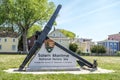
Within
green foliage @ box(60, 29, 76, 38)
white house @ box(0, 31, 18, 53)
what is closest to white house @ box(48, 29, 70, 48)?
white house @ box(0, 31, 18, 53)

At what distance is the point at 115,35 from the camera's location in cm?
12900

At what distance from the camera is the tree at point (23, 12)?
6631cm

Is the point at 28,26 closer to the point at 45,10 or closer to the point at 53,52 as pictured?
the point at 45,10

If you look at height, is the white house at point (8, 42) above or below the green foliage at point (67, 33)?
below

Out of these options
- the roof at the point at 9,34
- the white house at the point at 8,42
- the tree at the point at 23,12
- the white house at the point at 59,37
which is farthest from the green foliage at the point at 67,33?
the tree at the point at 23,12

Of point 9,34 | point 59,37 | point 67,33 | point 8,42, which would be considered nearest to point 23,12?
point 9,34

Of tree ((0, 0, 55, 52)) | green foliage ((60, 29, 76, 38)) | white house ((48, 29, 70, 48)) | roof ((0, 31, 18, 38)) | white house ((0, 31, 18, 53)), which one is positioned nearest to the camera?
tree ((0, 0, 55, 52))

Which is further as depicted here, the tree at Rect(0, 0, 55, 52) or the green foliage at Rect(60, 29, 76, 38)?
the green foliage at Rect(60, 29, 76, 38)

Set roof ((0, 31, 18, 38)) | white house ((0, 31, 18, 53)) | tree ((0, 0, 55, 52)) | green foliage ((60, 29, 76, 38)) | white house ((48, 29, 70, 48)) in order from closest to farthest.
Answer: tree ((0, 0, 55, 52)), roof ((0, 31, 18, 38)), white house ((0, 31, 18, 53)), white house ((48, 29, 70, 48)), green foliage ((60, 29, 76, 38))

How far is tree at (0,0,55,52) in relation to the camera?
66312mm

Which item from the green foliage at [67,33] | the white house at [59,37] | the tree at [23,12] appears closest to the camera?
the tree at [23,12]

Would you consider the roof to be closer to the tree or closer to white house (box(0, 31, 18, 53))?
white house (box(0, 31, 18, 53))

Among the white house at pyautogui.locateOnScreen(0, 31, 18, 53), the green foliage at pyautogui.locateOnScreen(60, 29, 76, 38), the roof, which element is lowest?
the white house at pyautogui.locateOnScreen(0, 31, 18, 53)

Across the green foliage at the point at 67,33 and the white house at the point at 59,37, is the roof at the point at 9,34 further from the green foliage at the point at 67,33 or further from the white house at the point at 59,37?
the green foliage at the point at 67,33
